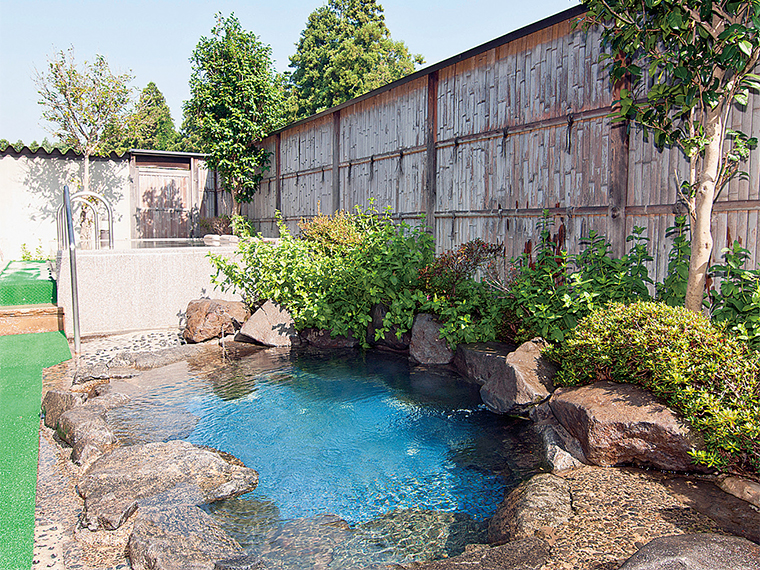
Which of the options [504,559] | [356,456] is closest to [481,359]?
[356,456]

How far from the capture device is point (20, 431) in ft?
15.7

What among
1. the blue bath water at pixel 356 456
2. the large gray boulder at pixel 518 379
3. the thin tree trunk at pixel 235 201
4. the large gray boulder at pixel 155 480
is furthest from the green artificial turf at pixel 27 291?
the thin tree trunk at pixel 235 201

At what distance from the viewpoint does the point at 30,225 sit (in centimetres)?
1555

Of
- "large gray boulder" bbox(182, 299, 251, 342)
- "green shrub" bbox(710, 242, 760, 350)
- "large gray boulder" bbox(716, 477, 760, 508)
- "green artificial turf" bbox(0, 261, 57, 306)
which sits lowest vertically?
"large gray boulder" bbox(716, 477, 760, 508)

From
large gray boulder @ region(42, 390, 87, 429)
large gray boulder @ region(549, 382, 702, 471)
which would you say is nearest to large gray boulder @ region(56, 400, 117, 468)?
large gray boulder @ region(42, 390, 87, 429)

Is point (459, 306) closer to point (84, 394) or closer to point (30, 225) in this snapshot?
point (84, 394)

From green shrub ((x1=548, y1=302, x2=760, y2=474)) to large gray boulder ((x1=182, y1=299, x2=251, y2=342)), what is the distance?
225 inches

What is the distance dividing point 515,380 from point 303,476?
2.25 meters

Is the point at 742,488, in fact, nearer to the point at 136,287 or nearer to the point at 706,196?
the point at 706,196

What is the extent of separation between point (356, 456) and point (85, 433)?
91.6 inches

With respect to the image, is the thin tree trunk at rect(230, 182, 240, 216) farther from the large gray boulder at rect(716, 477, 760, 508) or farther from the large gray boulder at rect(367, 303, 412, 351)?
the large gray boulder at rect(716, 477, 760, 508)

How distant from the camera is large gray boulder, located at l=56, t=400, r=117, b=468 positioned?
4.47m

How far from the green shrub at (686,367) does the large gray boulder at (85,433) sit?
4.07 metres

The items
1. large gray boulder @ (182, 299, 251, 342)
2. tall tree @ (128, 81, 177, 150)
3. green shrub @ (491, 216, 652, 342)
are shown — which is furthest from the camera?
tall tree @ (128, 81, 177, 150)
